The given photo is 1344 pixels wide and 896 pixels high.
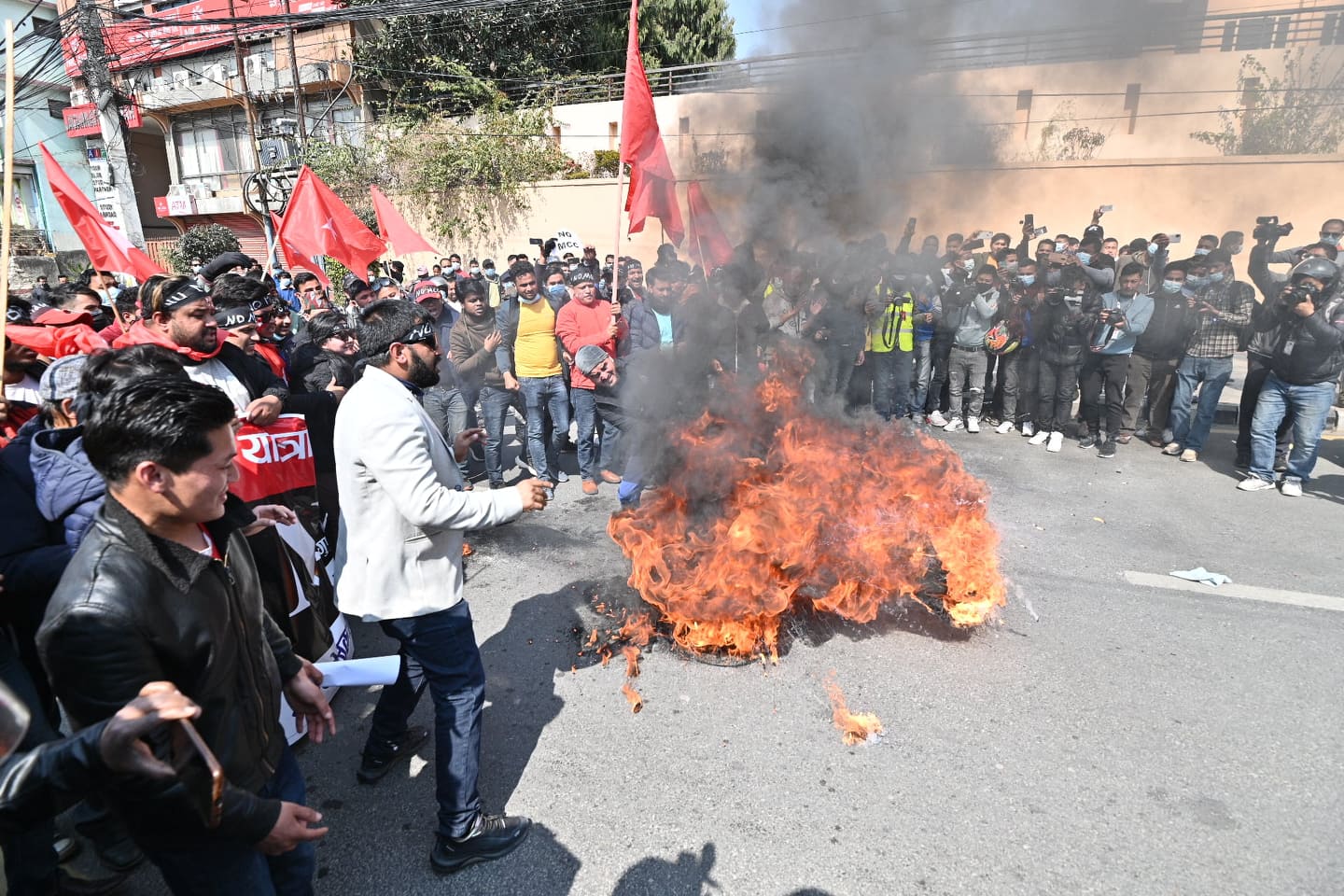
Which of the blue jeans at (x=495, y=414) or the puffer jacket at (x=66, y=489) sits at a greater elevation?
the puffer jacket at (x=66, y=489)

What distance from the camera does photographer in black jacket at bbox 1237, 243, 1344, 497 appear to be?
20.4ft

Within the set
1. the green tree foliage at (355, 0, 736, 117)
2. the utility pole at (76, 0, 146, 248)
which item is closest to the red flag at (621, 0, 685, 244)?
the green tree foliage at (355, 0, 736, 117)

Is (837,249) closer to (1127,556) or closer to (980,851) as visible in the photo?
(1127,556)

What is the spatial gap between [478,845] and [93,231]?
796cm

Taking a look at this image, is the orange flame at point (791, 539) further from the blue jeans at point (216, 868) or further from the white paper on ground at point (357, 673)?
the blue jeans at point (216, 868)

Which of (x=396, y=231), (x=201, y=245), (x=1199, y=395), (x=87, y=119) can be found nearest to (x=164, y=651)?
(x=1199, y=395)

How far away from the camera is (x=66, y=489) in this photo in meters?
2.54

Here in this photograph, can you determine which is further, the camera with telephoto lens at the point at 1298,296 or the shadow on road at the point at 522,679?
the camera with telephoto lens at the point at 1298,296

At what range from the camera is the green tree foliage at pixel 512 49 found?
20.5 metres

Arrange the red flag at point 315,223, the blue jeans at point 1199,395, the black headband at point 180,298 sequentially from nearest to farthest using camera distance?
the black headband at point 180,298, the blue jeans at point 1199,395, the red flag at point 315,223

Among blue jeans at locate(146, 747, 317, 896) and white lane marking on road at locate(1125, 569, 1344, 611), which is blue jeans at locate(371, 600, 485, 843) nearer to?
A: blue jeans at locate(146, 747, 317, 896)

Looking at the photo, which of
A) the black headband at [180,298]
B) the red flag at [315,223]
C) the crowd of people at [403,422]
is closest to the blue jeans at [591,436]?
the crowd of people at [403,422]

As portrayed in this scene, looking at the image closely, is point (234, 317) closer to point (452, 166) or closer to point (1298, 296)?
point (1298, 296)

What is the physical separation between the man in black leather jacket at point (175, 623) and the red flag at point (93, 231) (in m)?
6.81
